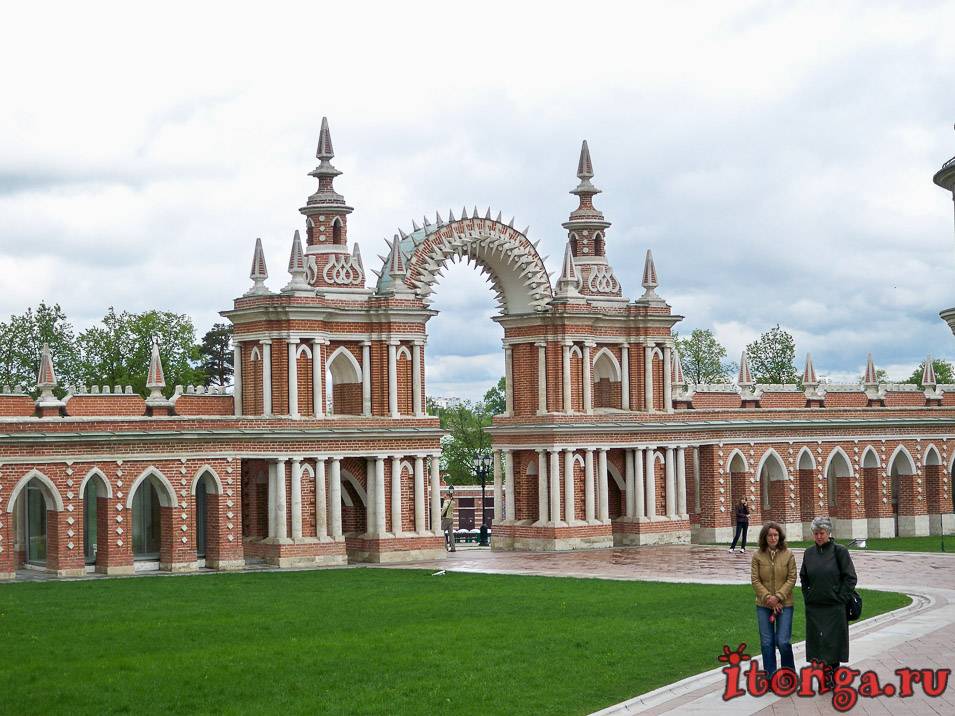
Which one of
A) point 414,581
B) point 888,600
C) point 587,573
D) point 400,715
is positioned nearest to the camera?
point 400,715

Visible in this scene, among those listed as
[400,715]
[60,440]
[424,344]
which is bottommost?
[400,715]

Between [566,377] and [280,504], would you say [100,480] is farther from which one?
[566,377]

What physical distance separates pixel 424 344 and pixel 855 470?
17.2 m

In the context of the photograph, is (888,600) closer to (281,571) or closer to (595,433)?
(281,571)

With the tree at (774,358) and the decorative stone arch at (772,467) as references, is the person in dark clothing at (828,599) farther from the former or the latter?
the tree at (774,358)

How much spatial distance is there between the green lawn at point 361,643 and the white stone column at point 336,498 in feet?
21.2

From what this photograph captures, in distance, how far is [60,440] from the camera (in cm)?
3341

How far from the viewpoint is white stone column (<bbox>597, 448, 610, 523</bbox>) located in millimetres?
42500

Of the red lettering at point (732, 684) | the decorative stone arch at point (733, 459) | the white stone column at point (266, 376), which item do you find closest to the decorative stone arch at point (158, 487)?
the white stone column at point (266, 376)

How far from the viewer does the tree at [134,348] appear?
60250mm

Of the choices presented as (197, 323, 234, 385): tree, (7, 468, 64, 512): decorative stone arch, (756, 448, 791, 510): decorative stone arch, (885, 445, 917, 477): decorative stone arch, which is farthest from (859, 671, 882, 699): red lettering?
(197, 323, 234, 385): tree

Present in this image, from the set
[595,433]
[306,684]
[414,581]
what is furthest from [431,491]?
[306,684]

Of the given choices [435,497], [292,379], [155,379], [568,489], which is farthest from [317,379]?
[568,489]

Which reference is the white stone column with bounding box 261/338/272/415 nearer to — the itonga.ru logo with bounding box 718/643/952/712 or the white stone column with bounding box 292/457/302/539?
the white stone column with bounding box 292/457/302/539
